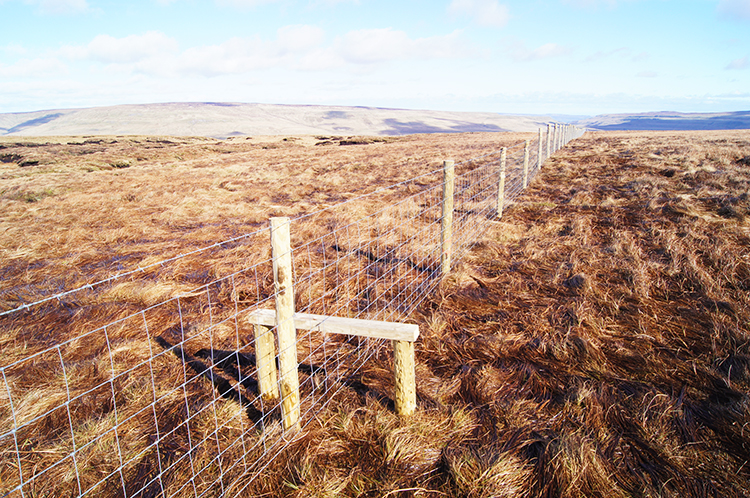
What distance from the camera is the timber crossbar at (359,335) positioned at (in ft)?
7.82

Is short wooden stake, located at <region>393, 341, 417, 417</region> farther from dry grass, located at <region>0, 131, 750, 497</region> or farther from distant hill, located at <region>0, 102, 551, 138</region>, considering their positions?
distant hill, located at <region>0, 102, 551, 138</region>

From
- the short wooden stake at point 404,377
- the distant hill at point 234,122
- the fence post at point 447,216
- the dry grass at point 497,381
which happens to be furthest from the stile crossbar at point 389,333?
the distant hill at point 234,122

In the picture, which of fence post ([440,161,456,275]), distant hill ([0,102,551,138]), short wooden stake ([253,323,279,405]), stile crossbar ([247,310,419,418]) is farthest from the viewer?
distant hill ([0,102,551,138])

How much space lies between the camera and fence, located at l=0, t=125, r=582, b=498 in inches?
84.5

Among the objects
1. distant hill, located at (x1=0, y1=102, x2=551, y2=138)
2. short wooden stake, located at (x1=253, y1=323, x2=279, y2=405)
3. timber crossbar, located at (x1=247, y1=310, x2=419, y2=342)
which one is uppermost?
distant hill, located at (x1=0, y1=102, x2=551, y2=138)

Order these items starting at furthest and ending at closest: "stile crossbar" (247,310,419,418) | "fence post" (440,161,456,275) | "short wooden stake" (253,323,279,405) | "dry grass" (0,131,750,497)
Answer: "fence post" (440,161,456,275) → "short wooden stake" (253,323,279,405) → "stile crossbar" (247,310,419,418) → "dry grass" (0,131,750,497)

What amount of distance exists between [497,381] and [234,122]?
535ft

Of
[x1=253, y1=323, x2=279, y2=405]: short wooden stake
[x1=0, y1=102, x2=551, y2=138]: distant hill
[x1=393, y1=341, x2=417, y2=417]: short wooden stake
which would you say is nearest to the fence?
[x1=253, y1=323, x2=279, y2=405]: short wooden stake

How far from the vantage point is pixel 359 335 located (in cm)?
248

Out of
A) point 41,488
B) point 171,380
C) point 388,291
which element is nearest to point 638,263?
point 388,291

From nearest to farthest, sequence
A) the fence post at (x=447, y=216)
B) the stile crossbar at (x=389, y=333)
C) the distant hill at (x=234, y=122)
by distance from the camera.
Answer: the stile crossbar at (x=389, y=333)
the fence post at (x=447, y=216)
the distant hill at (x=234, y=122)

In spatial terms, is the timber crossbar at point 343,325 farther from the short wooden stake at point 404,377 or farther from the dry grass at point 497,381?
the dry grass at point 497,381

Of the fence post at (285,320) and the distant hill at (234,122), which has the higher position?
the distant hill at (234,122)

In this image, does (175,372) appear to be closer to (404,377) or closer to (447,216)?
(404,377)
